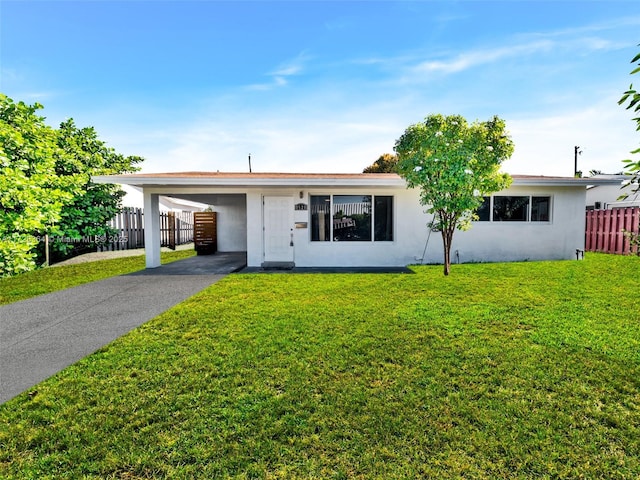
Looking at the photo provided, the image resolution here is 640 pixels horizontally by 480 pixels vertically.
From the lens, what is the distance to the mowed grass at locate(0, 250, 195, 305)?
6.50 m

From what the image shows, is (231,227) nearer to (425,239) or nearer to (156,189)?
(156,189)

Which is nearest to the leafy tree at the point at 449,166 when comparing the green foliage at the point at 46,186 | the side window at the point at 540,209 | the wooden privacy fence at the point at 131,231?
the side window at the point at 540,209

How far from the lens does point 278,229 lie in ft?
32.4

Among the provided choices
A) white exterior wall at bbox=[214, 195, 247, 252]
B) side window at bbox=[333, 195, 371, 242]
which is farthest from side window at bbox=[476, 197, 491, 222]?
white exterior wall at bbox=[214, 195, 247, 252]

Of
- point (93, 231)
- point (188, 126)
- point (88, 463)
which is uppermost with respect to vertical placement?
point (188, 126)

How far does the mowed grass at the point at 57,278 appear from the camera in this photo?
6504 millimetres

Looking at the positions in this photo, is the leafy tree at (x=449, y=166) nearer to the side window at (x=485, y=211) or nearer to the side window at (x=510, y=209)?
the side window at (x=485, y=211)

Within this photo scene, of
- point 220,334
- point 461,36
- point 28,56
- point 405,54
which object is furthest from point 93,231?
point 461,36

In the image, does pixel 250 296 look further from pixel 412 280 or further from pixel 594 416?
pixel 594 416

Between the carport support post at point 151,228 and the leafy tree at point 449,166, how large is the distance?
766cm

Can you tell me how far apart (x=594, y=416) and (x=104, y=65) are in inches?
591

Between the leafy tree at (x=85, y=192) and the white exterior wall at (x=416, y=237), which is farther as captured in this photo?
the leafy tree at (x=85, y=192)

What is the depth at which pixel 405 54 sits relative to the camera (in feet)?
32.6

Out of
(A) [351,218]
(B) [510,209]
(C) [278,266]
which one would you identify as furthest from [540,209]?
(C) [278,266]
